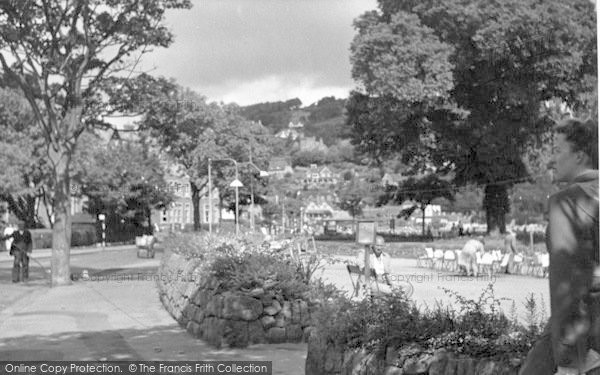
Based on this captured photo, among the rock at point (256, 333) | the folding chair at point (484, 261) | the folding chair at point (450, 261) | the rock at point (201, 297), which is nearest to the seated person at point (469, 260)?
the folding chair at point (484, 261)

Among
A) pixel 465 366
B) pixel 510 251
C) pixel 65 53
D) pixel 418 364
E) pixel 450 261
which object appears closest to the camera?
pixel 465 366

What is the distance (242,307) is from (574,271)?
732cm

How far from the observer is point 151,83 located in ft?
71.3

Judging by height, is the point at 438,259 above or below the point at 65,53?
below

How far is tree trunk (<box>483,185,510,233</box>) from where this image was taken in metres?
45.1

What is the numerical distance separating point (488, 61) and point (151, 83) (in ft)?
74.7

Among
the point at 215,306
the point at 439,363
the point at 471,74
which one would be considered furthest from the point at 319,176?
the point at 439,363

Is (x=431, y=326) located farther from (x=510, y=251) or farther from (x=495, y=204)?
(x=495, y=204)

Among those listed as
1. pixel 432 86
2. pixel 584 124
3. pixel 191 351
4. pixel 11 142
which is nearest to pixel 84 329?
pixel 191 351

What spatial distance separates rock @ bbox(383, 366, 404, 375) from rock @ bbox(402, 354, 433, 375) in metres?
0.08

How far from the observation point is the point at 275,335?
1033 cm

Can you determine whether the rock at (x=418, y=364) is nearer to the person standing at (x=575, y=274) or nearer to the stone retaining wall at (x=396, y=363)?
the stone retaining wall at (x=396, y=363)

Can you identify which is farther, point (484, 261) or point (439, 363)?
point (484, 261)

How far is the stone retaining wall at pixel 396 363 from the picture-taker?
5.31m
